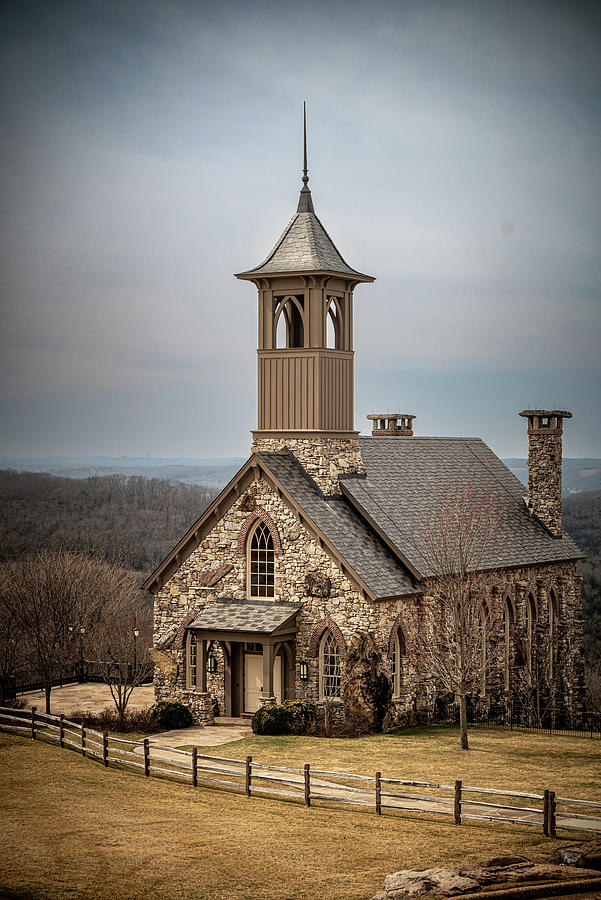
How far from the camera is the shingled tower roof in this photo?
36719 millimetres

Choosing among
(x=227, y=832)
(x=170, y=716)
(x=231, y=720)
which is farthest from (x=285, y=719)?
(x=227, y=832)

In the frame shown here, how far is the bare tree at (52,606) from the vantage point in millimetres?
40781

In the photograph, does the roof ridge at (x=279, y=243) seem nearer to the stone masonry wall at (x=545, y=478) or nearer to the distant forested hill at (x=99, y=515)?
the stone masonry wall at (x=545, y=478)

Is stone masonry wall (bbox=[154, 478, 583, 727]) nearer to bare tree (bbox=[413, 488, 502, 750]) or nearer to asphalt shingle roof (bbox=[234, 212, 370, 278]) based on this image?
bare tree (bbox=[413, 488, 502, 750])

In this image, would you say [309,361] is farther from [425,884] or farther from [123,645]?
[425,884]

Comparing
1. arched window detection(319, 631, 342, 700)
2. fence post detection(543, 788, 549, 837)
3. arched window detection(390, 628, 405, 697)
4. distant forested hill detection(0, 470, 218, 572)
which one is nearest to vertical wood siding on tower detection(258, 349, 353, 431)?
arched window detection(319, 631, 342, 700)

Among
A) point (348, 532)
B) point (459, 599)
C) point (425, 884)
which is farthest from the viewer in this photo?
point (348, 532)

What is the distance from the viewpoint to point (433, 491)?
4038cm

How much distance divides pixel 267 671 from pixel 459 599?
5.89 meters

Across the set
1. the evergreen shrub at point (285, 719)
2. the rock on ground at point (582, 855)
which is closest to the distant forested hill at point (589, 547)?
the evergreen shrub at point (285, 719)

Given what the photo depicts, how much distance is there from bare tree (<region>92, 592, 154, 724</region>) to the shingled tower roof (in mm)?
12251

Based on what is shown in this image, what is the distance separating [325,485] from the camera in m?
36.0

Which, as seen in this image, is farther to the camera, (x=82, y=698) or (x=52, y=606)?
(x=52, y=606)

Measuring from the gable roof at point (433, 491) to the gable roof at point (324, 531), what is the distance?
527 millimetres
